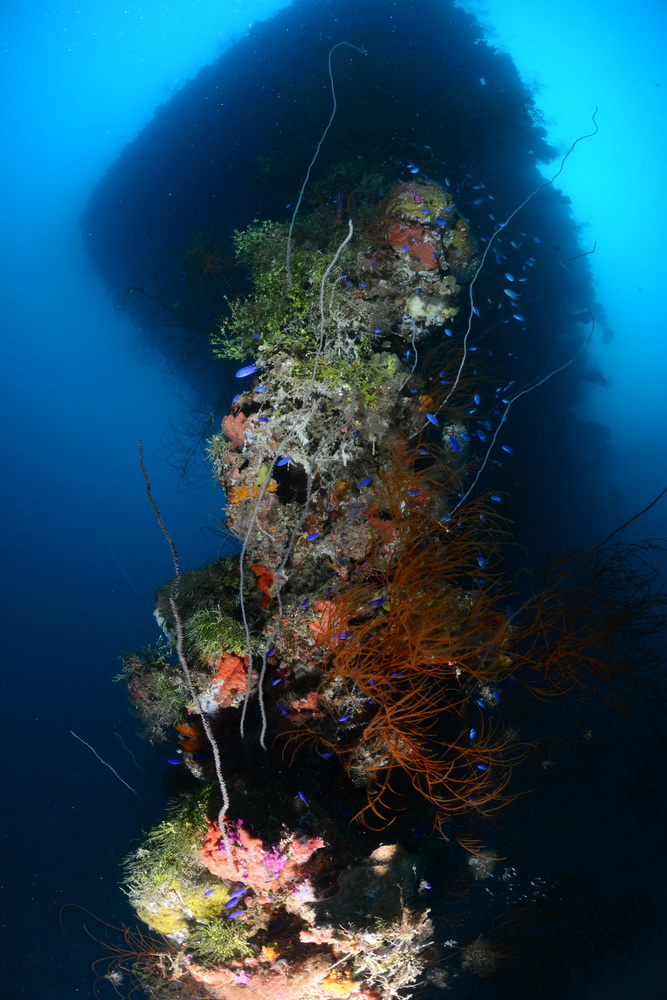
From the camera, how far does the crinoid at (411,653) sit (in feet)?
10.2

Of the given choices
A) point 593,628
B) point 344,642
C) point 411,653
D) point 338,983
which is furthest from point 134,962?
point 593,628

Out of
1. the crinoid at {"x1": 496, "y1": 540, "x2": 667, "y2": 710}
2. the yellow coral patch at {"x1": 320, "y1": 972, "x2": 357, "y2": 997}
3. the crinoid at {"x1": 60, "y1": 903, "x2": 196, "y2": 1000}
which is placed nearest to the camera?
the yellow coral patch at {"x1": 320, "y1": 972, "x2": 357, "y2": 997}

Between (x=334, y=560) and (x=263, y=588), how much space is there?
534mm

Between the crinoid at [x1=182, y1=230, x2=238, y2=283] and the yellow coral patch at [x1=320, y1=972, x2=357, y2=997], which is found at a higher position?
the crinoid at [x1=182, y1=230, x2=238, y2=283]

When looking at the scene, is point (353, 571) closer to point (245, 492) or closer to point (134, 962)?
point (245, 492)

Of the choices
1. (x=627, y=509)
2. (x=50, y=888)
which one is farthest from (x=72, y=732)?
(x=627, y=509)

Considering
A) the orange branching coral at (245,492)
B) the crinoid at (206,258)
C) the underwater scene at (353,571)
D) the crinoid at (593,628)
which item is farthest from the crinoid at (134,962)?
the crinoid at (206,258)

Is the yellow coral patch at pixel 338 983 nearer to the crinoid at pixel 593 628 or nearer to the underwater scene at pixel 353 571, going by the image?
the underwater scene at pixel 353 571

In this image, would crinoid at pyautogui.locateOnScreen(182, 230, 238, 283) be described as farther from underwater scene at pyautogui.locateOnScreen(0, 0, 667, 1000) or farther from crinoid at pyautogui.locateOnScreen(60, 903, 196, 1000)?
crinoid at pyautogui.locateOnScreen(60, 903, 196, 1000)

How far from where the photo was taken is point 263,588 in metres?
3.42

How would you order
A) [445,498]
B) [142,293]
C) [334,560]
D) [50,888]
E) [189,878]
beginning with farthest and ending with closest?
[142,293]
[50,888]
[445,498]
[334,560]
[189,878]

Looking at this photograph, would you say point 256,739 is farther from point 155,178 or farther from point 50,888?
point 155,178

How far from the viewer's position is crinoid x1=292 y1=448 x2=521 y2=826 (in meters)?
3.10

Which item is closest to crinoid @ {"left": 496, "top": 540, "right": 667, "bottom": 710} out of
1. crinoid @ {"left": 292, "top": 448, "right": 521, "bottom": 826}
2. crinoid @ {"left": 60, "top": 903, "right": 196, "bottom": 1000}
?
crinoid @ {"left": 292, "top": 448, "right": 521, "bottom": 826}
